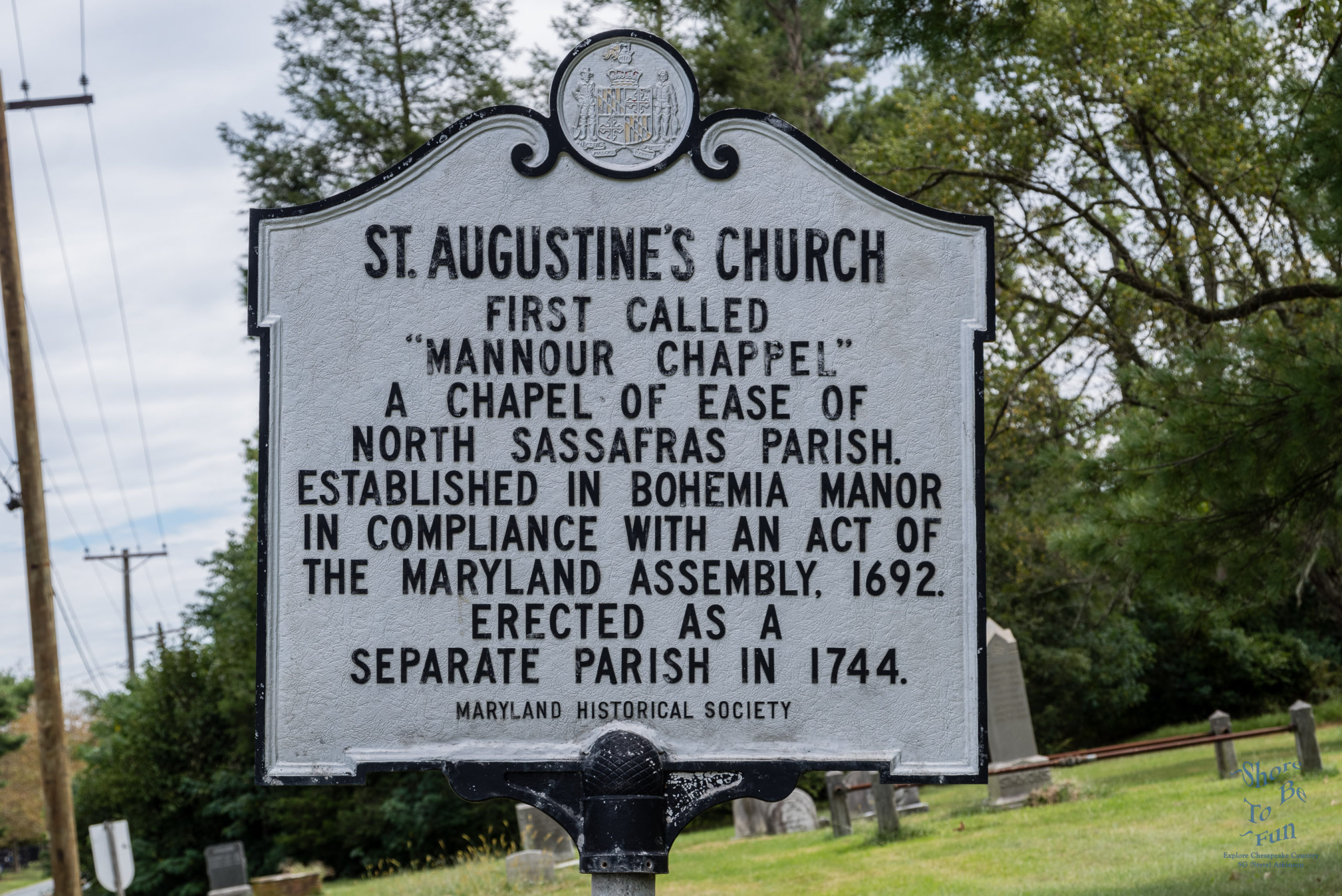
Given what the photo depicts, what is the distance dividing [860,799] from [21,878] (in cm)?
6525

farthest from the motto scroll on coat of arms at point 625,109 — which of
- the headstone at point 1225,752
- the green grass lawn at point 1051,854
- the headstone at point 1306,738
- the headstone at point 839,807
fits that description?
the headstone at point 1225,752

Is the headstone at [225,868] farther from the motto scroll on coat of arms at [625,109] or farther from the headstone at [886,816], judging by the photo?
the motto scroll on coat of arms at [625,109]

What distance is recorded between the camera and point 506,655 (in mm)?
4180

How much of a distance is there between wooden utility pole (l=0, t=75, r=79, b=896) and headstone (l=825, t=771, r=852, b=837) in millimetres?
8962

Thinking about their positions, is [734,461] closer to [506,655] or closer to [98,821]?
[506,655]

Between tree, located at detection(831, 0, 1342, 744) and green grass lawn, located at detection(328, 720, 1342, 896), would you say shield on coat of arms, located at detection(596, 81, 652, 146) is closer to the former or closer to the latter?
tree, located at detection(831, 0, 1342, 744)

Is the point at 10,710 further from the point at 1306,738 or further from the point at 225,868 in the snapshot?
the point at 1306,738

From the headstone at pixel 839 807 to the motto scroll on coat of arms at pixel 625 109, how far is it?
12.9m

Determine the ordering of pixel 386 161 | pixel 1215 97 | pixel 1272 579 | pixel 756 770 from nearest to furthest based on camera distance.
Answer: pixel 756 770 → pixel 1272 579 → pixel 1215 97 → pixel 386 161

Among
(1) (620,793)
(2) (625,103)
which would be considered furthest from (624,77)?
(1) (620,793)

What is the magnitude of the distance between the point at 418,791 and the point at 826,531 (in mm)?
23324

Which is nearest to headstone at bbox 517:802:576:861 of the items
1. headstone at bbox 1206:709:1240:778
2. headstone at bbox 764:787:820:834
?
headstone at bbox 764:787:820:834

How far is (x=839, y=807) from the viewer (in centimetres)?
1628

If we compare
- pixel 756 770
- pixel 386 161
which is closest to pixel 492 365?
pixel 756 770
